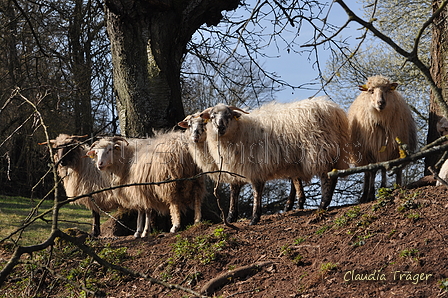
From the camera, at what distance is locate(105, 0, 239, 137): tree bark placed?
8930 mm

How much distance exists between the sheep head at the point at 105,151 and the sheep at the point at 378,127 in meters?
4.15

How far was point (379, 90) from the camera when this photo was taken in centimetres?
721

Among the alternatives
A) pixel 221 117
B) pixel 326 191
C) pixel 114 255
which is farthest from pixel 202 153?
pixel 114 255

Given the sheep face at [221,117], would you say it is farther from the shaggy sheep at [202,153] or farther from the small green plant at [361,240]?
the small green plant at [361,240]

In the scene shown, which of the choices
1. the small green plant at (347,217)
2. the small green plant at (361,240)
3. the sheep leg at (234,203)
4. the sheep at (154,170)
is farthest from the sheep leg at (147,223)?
the small green plant at (361,240)

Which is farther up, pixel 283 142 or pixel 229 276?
pixel 283 142

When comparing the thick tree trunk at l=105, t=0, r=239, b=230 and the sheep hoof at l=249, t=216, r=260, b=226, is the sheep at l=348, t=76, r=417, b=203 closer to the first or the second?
the sheep hoof at l=249, t=216, r=260, b=226

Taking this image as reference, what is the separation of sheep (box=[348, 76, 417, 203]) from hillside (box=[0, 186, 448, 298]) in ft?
4.12

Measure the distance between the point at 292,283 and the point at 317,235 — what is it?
1.04 m

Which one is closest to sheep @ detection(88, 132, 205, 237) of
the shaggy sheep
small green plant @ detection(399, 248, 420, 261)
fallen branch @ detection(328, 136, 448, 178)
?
the shaggy sheep

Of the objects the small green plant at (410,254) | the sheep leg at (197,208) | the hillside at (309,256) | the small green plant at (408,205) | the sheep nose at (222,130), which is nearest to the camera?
the hillside at (309,256)

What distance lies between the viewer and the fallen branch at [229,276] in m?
5.12

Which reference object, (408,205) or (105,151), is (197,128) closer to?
(105,151)

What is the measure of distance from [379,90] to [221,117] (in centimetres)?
244
